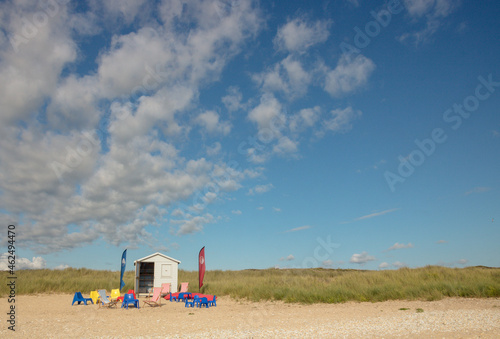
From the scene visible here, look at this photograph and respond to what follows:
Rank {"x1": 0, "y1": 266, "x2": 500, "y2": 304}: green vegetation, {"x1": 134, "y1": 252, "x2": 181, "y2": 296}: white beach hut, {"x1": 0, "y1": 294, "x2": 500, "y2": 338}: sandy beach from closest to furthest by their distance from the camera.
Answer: {"x1": 0, "y1": 294, "x2": 500, "y2": 338}: sandy beach → {"x1": 0, "y1": 266, "x2": 500, "y2": 304}: green vegetation → {"x1": 134, "y1": 252, "x2": 181, "y2": 296}: white beach hut

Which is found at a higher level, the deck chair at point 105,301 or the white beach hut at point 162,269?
the white beach hut at point 162,269

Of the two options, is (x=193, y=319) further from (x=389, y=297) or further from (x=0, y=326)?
(x=389, y=297)

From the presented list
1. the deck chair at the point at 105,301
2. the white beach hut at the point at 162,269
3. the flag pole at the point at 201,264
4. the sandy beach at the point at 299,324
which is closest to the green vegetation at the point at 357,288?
the sandy beach at the point at 299,324

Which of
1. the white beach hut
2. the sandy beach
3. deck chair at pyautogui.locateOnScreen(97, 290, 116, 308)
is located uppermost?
the white beach hut

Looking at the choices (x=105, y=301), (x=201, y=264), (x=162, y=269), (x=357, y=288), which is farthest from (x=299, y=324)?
(x=162, y=269)

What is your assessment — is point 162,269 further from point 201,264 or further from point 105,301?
point 105,301

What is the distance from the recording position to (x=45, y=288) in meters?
21.7

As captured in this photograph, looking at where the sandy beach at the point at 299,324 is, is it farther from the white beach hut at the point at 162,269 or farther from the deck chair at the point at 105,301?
the white beach hut at the point at 162,269

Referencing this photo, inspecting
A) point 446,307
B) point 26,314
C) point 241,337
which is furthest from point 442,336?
point 26,314

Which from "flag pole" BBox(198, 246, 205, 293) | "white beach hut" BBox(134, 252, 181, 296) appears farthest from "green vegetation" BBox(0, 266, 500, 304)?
"white beach hut" BBox(134, 252, 181, 296)

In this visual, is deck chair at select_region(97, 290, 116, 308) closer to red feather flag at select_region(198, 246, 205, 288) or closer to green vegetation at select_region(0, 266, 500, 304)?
red feather flag at select_region(198, 246, 205, 288)

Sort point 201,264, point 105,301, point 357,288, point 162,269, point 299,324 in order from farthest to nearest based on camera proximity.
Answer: point 162,269 < point 201,264 < point 357,288 < point 105,301 < point 299,324

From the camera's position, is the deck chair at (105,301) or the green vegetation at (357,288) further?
the deck chair at (105,301)

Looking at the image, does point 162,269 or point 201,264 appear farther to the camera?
point 162,269
